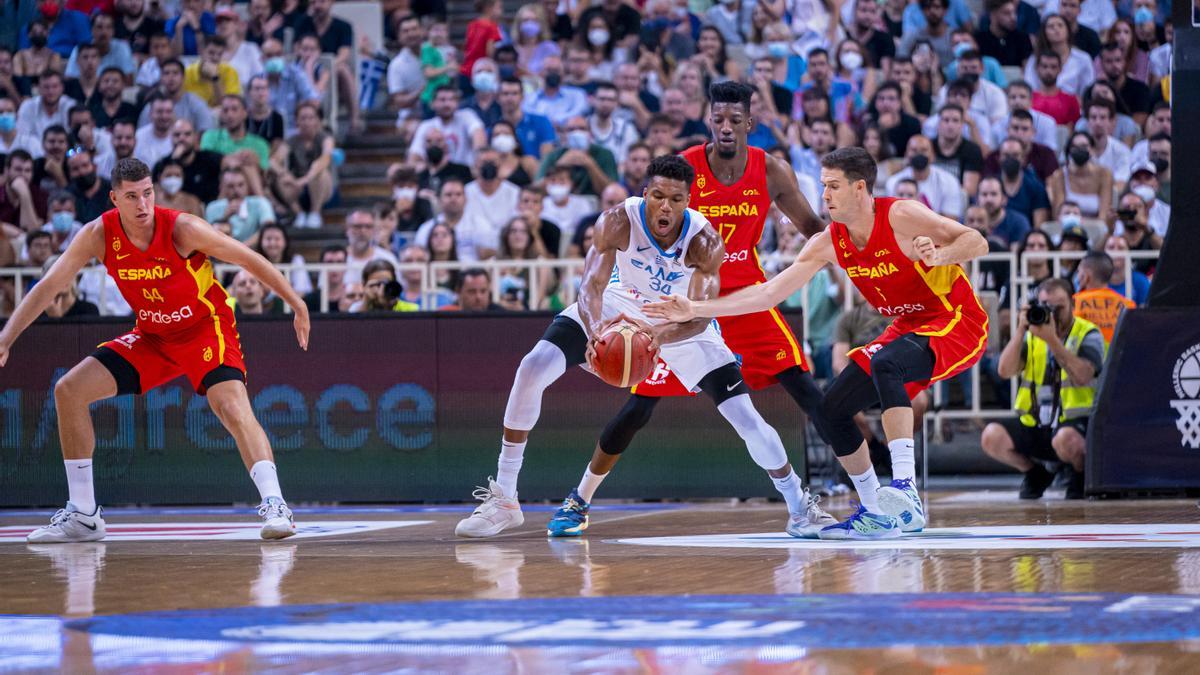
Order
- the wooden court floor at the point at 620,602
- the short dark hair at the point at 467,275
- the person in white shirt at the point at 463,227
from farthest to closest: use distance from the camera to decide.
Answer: the person in white shirt at the point at 463,227
the short dark hair at the point at 467,275
the wooden court floor at the point at 620,602

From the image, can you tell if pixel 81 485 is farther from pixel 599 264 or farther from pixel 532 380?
pixel 599 264

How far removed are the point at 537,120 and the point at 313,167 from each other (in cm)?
235

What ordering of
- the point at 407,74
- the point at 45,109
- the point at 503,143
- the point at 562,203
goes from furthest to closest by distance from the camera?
the point at 407,74
the point at 45,109
the point at 503,143
the point at 562,203

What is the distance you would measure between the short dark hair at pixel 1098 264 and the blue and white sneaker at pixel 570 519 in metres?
5.04

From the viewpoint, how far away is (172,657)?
4.16 meters

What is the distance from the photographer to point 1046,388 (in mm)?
11281

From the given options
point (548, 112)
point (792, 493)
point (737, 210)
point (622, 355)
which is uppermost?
point (548, 112)

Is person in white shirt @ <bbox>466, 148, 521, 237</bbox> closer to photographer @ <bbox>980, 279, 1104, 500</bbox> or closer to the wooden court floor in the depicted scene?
photographer @ <bbox>980, 279, 1104, 500</bbox>

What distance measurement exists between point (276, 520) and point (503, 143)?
7845 mm

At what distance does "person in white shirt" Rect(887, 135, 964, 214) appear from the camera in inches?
553

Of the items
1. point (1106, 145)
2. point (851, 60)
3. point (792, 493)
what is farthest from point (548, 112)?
point (792, 493)

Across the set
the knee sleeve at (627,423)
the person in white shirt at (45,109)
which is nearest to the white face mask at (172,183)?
the person in white shirt at (45,109)

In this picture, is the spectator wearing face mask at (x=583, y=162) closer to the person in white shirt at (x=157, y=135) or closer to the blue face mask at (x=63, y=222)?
the person in white shirt at (x=157, y=135)

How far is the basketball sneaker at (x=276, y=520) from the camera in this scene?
8156mm
